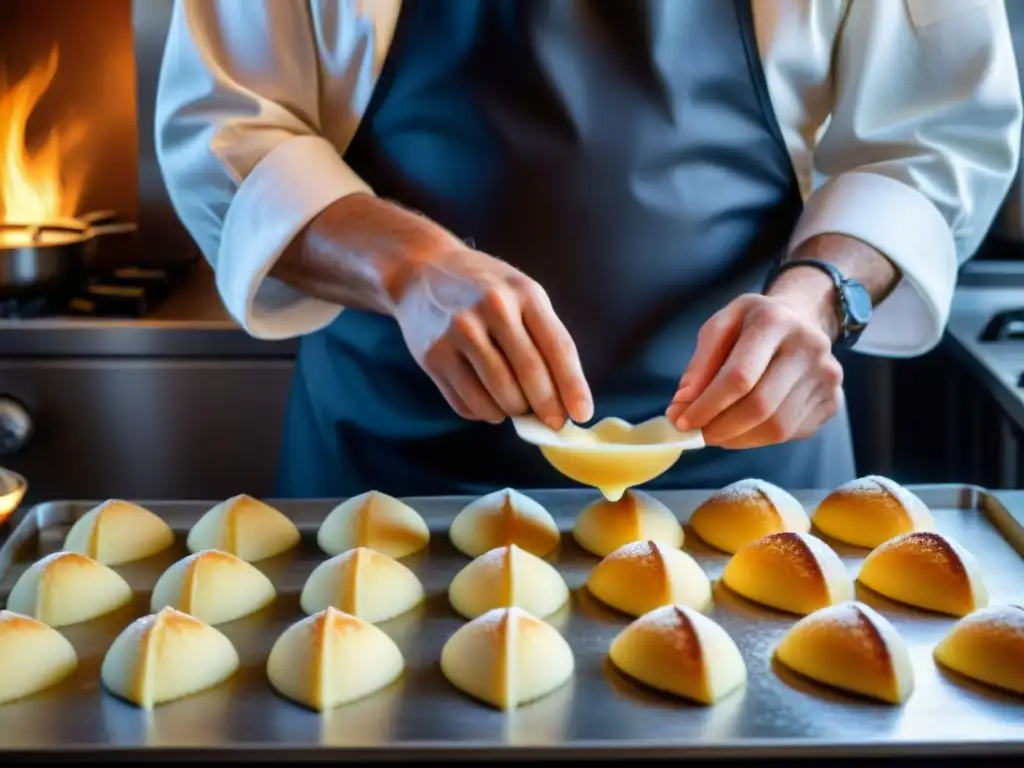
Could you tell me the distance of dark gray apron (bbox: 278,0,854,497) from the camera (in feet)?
3.98

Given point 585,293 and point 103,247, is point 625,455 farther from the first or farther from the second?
point 103,247

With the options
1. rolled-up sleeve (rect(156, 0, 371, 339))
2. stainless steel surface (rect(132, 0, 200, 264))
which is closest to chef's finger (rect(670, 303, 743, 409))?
rolled-up sleeve (rect(156, 0, 371, 339))

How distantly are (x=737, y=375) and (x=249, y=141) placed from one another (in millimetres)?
529

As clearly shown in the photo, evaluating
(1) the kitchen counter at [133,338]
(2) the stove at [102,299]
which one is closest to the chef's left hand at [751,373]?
(1) the kitchen counter at [133,338]

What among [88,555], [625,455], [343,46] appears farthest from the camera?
[343,46]

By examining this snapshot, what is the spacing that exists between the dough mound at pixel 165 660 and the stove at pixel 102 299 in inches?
40.9

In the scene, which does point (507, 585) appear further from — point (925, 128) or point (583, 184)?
point (925, 128)

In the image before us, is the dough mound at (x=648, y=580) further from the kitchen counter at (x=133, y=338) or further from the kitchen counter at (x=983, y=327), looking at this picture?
the kitchen counter at (x=133, y=338)

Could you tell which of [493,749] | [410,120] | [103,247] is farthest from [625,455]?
[103,247]

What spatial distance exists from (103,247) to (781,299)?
4.73ft

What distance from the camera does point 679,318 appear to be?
49.7 inches

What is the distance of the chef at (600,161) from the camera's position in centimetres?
120

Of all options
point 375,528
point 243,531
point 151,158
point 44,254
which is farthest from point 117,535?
point 151,158

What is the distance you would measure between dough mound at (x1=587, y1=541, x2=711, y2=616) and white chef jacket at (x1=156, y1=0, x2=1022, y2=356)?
38cm
